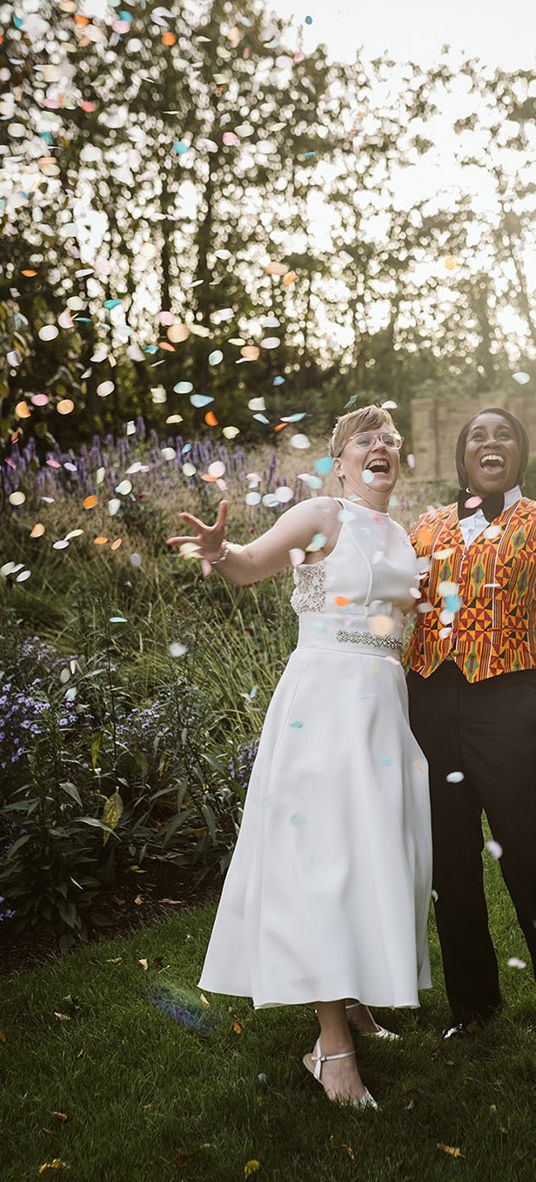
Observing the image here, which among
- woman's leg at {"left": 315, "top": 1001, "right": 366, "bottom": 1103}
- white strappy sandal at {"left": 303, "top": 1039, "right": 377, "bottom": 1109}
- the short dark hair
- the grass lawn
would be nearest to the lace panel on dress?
the short dark hair

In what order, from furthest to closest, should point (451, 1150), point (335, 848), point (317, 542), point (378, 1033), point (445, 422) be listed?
point (445, 422) → point (378, 1033) → point (317, 542) → point (335, 848) → point (451, 1150)

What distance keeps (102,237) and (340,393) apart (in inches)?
98.7

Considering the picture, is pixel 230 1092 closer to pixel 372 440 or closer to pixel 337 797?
pixel 337 797

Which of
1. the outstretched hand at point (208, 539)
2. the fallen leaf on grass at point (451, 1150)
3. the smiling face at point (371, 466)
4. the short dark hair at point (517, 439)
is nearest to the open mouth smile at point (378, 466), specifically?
the smiling face at point (371, 466)

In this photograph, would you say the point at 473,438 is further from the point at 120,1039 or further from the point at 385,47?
the point at 385,47

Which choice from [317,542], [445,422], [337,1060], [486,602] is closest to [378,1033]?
[337,1060]

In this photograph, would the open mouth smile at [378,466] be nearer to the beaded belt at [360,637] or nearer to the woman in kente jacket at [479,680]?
the woman in kente jacket at [479,680]

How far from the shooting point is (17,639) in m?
4.13

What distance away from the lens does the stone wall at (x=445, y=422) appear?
8.70 m

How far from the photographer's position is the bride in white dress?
233cm

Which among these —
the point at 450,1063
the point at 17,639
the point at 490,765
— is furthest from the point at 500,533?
the point at 17,639

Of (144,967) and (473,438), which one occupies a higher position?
(473,438)

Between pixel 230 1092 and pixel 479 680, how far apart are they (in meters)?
1.13

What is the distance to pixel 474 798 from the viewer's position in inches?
103
